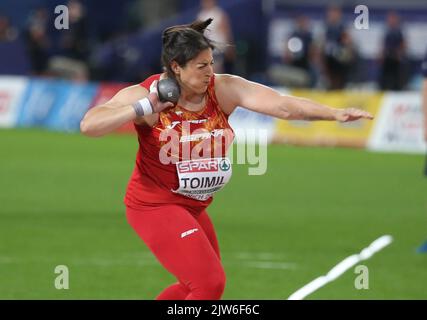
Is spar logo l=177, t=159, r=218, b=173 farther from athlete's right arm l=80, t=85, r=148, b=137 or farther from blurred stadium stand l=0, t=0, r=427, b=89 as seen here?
blurred stadium stand l=0, t=0, r=427, b=89

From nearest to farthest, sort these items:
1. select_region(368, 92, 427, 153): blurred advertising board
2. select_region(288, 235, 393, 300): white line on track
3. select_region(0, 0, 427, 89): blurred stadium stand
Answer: select_region(288, 235, 393, 300): white line on track
select_region(368, 92, 427, 153): blurred advertising board
select_region(0, 0, 427, 89): blurred stadium stand

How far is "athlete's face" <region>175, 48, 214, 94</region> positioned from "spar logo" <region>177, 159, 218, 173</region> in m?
0.54

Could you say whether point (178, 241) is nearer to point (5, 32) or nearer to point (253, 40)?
point (253, 40)

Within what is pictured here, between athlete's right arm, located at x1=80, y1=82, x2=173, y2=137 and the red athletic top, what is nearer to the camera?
athlete's right arm, located at x1=80, y1=82, x2=173, y2=137

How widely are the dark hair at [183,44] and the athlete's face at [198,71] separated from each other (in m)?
0.03

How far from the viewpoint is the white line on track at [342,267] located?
11445 mm

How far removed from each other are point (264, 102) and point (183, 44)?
83 centimetres

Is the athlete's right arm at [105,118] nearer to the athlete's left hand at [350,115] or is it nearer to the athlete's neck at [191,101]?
the athlete's neck at [191,101]

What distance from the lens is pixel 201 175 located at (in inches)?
338

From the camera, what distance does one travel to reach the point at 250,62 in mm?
34844

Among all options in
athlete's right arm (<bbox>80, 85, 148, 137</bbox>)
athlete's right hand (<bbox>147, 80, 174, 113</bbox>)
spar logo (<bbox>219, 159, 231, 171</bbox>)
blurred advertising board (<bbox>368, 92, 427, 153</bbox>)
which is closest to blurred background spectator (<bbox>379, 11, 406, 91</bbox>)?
blurred advertising board (<bbox>368, 92, 427, 153</bbox>)

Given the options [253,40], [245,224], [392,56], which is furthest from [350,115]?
[253,40]

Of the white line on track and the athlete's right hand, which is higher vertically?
the athlete's right hand

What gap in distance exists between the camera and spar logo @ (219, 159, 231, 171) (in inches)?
341
